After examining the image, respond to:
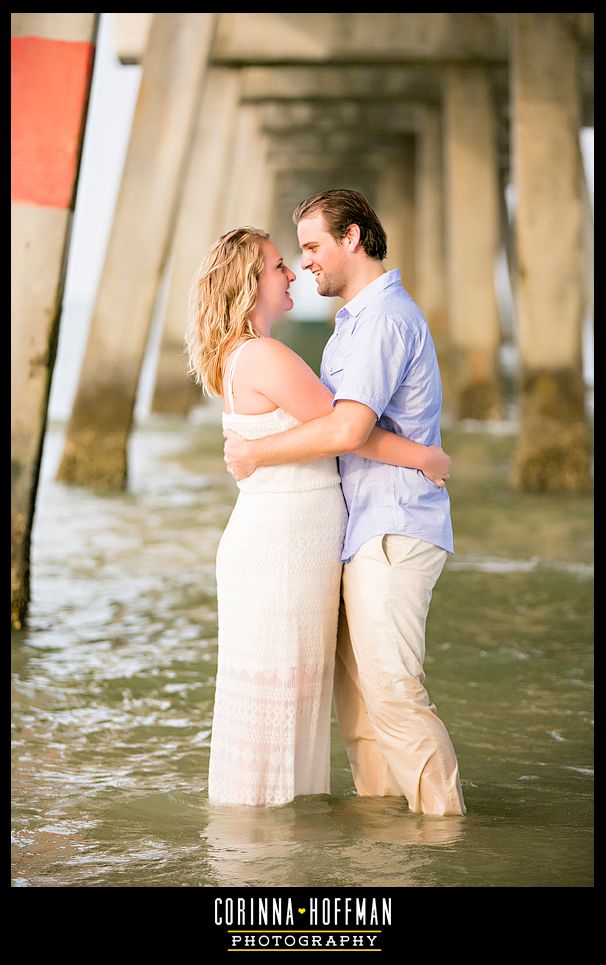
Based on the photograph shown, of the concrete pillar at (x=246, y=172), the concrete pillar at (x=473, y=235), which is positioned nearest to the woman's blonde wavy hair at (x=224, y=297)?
the concrete pillar at (x=473, y=235)

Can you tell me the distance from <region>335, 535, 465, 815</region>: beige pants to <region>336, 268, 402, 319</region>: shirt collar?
2.10 ft

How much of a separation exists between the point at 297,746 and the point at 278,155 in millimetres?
32050

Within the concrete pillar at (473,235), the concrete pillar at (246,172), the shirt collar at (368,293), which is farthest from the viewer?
the concrete pillar at (246,172)

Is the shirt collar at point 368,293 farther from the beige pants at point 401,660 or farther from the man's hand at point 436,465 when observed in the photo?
the beige pants at point 401,660

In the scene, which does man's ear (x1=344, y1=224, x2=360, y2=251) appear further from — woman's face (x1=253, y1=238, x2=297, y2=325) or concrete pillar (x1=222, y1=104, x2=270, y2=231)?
concrete pillar (x1=222, y1=104, x2=270, y2=231)

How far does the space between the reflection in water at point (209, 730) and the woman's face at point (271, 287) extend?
1.41m

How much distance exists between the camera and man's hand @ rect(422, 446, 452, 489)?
12.6ft

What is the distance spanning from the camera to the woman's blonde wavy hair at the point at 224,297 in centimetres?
384

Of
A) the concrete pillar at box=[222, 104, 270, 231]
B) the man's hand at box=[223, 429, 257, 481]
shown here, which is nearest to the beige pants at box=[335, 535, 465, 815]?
the man's hand at box=[223, 429, 257, 481]

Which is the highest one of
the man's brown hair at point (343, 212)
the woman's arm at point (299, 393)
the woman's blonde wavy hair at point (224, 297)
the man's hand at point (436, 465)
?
the man's brown hair at point (343, 212)

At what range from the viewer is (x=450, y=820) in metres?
3.92
